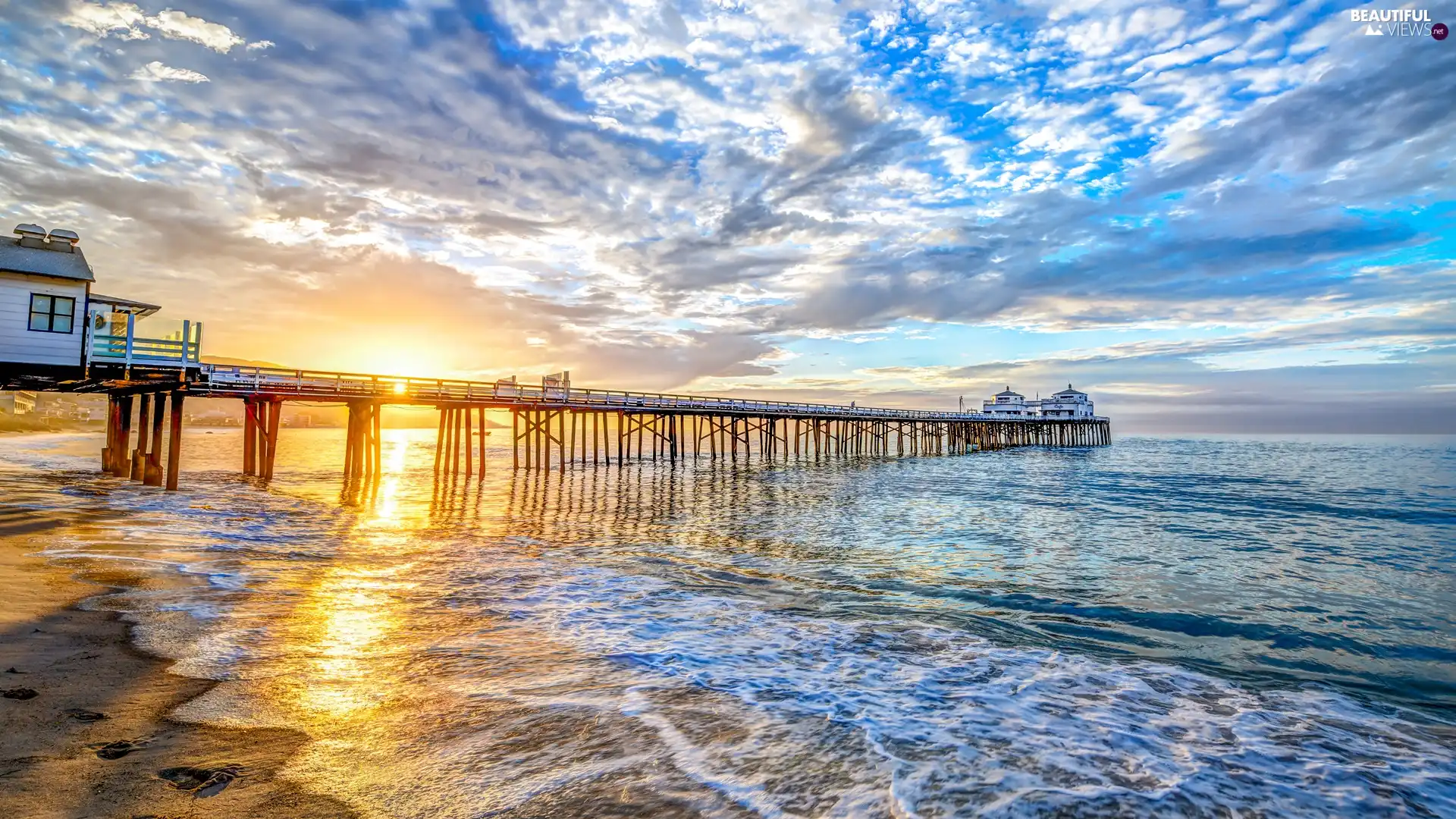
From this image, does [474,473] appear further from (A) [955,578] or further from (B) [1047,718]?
(B) [1047,718]

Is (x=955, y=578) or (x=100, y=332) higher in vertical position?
(x=100, y=332)

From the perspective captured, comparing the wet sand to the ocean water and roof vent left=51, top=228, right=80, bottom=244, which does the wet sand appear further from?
roof vent left=51, top=228, right=80, bottom=244

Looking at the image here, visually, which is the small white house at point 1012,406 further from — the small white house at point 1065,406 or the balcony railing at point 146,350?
the balcony railing at point 146,350

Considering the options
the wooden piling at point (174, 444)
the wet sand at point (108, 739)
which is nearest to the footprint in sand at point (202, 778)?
the wet sand at point (108, 739)

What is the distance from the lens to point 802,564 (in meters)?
13.6

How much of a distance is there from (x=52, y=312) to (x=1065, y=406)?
339 feet

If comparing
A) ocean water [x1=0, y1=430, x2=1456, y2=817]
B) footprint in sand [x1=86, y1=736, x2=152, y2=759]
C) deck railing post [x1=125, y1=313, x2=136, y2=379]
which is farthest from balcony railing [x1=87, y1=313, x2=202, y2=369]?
footprint in sand [x1=86, y1=736, x2=152, y2=759]

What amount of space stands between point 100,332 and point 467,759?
22.5 meters

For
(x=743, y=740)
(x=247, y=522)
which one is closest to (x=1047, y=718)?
(x=743, y=740)

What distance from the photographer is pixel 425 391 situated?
30.6m

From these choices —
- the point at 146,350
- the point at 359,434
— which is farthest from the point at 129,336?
the point at 359,434

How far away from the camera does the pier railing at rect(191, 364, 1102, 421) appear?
23.9 m

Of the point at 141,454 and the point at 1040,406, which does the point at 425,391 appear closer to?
the point at 141,454

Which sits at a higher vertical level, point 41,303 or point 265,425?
point 41,303
